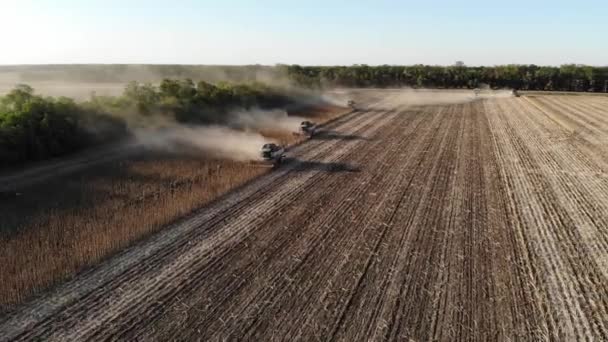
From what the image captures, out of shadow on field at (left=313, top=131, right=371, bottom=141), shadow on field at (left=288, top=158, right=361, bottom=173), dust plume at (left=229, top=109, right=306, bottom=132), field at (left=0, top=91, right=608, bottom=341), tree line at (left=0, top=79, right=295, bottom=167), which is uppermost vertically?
tree line at (left=0, top=79, right=295, bottom=167)

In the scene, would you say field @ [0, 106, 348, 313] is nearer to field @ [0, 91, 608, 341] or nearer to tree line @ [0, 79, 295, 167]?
field @ [0, 91, 608, 341]

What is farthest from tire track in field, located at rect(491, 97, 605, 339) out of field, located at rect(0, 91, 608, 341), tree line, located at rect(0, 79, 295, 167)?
tree line, located at rect(0, 79, 295, 167)

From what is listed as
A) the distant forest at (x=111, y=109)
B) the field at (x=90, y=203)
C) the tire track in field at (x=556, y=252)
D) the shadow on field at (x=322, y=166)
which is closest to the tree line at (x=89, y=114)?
the distant forest at (x=111, y=109)

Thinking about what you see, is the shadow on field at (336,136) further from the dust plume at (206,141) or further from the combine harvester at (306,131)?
the dust plume at (206,141)

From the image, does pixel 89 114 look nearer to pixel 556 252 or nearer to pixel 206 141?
pixel 206 141

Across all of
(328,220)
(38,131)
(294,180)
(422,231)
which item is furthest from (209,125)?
(422,231)

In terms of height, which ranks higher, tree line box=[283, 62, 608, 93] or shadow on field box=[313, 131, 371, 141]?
tree line box=[283, 62, 608, 93]
